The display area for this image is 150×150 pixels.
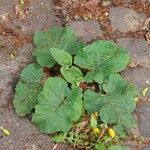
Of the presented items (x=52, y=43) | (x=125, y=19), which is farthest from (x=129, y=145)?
(x=125, y=19)

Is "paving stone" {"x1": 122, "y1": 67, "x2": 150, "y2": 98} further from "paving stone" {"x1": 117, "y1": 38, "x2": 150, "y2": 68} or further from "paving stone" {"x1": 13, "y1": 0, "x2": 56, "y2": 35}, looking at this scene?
"paving stone" {"x1": 13, "y1": 0, "x2": 56, "y2": 35}

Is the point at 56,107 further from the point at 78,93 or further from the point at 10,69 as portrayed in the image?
the point at 10,69

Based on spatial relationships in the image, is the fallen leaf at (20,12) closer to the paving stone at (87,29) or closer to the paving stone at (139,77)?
the paving stone at (87,29)

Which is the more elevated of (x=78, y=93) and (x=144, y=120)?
(x=78, y=93)

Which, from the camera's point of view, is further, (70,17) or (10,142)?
(70,17)

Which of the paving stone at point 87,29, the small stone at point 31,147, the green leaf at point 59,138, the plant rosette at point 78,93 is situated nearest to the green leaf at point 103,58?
the plant rosette at point 78,93

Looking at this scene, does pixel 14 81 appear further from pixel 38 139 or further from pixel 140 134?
pixel 140 134

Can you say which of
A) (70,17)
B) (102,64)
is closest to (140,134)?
(102,64)
